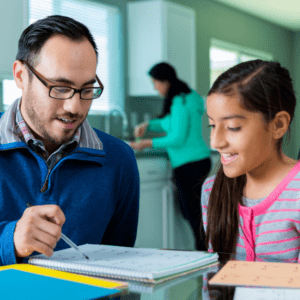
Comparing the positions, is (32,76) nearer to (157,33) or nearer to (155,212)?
(155,212)

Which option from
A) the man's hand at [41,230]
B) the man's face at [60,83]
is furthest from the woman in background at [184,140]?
the man's hand at [41,230]

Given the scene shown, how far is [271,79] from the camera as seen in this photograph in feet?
4.04

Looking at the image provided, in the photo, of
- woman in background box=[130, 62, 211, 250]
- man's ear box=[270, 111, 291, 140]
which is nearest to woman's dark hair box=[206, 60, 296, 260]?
man's ear box=[270, 111, 291, 140]

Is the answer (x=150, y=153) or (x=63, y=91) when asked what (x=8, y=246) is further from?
(x=150, y=153)

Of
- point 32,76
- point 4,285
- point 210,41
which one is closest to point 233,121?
point 32,76

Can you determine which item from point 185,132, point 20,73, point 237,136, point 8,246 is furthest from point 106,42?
point 8,246

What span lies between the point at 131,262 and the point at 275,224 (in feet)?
1.56

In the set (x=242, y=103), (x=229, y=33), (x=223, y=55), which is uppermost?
(x=229, y=33)

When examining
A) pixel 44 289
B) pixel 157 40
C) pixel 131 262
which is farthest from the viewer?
pixel 157 40

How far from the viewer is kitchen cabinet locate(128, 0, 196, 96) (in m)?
4.01

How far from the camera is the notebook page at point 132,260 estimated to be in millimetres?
743

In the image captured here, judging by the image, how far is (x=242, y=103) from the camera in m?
1.19

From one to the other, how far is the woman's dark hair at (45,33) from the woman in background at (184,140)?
1.95 metres

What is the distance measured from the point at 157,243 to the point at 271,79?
7.97 ft
